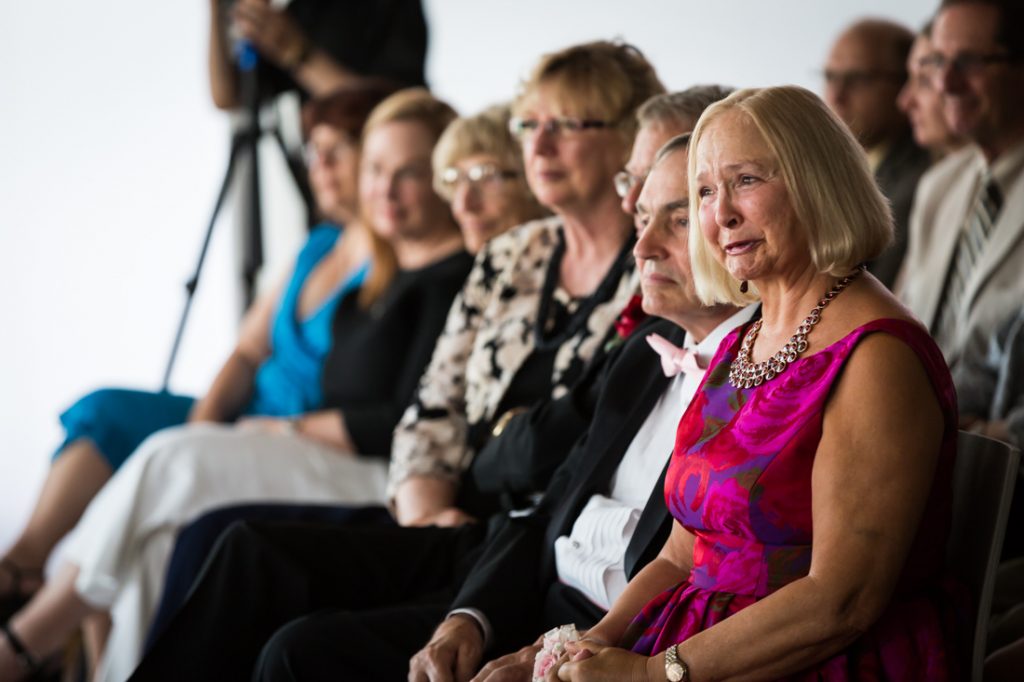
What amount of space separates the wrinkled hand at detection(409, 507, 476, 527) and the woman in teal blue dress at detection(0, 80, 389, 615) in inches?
35.0

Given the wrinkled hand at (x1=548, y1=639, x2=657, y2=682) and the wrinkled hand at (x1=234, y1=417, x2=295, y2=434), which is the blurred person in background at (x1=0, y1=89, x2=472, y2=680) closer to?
the wrinkled hand at (x1=234, y1=417, x2=295, y2=434)

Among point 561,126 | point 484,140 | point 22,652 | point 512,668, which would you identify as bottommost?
point 22,652

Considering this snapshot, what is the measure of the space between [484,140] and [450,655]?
1.26m

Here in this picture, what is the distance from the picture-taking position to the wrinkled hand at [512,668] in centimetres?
145

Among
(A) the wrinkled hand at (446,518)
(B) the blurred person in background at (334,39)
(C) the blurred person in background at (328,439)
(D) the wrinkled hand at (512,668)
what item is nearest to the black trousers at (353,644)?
(D) the wrinkled hand at (512,668)

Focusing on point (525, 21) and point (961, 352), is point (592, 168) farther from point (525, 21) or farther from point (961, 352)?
point (525, 21)

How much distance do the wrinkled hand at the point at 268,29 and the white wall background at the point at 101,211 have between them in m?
0.85

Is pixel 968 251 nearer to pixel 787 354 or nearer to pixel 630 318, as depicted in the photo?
pixel 630 318

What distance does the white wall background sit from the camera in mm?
4582

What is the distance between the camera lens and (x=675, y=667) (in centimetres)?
120

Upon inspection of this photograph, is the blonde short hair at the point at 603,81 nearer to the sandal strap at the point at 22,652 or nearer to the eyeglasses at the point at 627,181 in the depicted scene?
the eyeglasses at the point at 627,181

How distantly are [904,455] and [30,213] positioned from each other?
13.5ft

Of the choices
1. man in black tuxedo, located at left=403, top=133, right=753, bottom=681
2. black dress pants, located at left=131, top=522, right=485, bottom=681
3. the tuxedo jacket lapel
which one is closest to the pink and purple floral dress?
man in black tuxedo, located at left=403, top=133, right=753, bottom=681

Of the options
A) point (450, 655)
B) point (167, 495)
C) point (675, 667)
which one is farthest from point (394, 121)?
point (675, 667)
